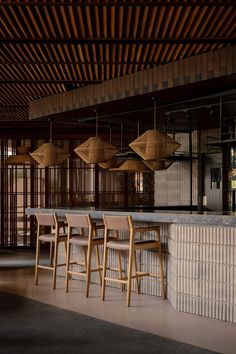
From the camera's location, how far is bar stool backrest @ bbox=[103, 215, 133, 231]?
540 centimetres

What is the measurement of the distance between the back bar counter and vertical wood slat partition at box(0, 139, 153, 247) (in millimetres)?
5713

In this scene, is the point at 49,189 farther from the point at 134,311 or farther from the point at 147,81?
the point at 134,311

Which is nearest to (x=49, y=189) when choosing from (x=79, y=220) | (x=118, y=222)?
(x=79, y=220)

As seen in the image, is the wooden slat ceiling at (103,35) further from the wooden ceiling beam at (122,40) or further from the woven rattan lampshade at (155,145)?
the woven rattan lampshade at (155,145)

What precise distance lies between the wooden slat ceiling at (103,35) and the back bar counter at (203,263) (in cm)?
178

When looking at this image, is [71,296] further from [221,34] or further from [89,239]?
[221,34]

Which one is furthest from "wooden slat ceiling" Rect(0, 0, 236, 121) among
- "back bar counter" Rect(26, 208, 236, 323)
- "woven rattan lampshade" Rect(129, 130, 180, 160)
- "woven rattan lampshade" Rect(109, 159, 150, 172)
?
"woven rattan lampshade" Rect(109, 159, 150, 172)

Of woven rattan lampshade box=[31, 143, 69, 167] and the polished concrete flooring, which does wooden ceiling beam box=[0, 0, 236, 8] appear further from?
woven rattan lampshade box=[31, 143, 69, 167]

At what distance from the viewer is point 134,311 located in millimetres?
5164

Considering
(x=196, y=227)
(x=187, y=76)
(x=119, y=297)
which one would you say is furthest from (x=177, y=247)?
(x=187, y=76)

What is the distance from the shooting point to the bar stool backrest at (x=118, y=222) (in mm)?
5398

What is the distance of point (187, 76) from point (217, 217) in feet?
6.20

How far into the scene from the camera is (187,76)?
5742 millimetres

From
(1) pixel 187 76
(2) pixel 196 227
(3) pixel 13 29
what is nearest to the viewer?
(3) pixel 13 29
